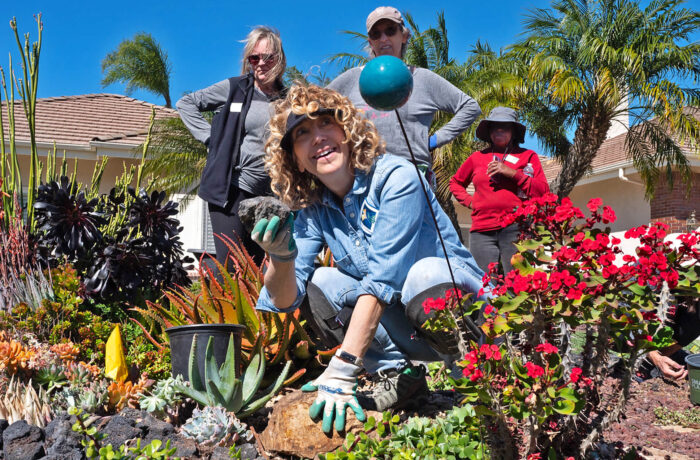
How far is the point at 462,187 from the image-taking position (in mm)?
4965

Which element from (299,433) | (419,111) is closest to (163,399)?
(299,433)

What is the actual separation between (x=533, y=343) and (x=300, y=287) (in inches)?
42.2

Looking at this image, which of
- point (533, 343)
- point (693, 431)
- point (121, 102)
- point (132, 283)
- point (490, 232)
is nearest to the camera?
point (533, 343)

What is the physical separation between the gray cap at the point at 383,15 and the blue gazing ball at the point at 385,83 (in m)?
1.90

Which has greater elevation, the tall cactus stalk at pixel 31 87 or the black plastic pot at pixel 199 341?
the tall cactus stalk at pixel 31 87

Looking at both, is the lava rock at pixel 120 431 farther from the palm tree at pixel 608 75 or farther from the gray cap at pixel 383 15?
the palm tree at pixel 608 75

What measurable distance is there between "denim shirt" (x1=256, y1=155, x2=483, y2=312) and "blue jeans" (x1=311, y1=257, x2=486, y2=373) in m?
0.04

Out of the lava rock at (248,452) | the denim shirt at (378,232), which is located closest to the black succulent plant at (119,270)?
the denim shirt at (378,232)

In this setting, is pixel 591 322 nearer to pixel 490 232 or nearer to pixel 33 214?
pixel 490 232

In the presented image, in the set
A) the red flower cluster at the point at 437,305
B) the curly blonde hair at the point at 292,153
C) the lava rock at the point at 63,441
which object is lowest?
the lava rock at the point at 63,441

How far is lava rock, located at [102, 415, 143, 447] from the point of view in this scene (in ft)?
7.09

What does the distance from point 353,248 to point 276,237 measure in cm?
53

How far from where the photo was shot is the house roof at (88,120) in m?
12.0

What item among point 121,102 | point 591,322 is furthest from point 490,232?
point 121,102
